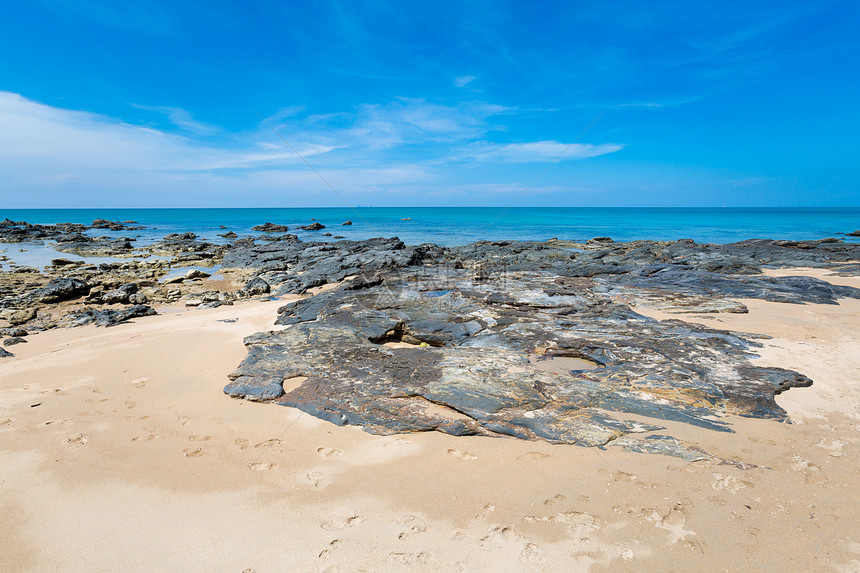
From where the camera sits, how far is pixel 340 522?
2.92 meters

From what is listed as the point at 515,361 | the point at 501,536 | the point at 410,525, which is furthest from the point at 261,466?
the point at 515,361

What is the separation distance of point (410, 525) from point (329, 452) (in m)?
1.22

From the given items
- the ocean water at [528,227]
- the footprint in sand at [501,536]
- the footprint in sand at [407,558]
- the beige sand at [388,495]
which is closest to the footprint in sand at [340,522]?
the beige sand at [388,495]

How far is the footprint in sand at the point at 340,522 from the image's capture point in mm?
2877

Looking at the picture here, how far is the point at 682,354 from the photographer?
18.6 ft

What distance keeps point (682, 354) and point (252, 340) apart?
6.79 m

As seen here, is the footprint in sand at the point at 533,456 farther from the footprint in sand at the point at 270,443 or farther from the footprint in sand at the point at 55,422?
the footprint in sand at the point at 55,422

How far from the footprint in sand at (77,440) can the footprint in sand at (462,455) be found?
3.69 meters

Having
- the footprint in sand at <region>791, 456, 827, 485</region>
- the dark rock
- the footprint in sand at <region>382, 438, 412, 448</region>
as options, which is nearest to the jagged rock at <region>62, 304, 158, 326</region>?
A: the dark rock

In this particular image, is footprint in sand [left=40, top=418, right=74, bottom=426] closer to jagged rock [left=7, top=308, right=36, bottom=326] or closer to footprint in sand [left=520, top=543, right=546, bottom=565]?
footprint in sand [left=520, top=543, right=546, bottom=565]

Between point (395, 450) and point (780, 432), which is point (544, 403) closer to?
point (395, 450)

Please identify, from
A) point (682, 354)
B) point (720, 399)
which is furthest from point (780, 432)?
point (682, 354)

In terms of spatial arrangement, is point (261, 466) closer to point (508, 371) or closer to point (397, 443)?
point (397, 443)

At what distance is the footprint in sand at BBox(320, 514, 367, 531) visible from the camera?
9.44 ft
